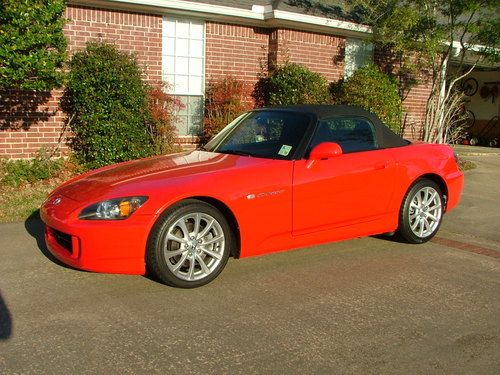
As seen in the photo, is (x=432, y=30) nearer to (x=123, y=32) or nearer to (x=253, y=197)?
(x=123, y=32)

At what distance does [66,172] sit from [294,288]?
588cm

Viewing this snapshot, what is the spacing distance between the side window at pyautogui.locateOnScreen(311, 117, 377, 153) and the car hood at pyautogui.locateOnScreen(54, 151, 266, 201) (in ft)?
2.38

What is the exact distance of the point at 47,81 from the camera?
8328mm

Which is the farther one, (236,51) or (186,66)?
(236,51)

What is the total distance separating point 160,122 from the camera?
9414 mm

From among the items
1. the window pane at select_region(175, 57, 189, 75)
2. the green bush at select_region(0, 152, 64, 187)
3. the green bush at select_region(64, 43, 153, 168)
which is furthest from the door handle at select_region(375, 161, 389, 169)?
the window pane at select_region(175, 57, 189, 75)

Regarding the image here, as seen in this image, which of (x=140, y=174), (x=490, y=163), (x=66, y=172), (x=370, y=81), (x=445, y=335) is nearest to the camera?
(x=445, y=335)

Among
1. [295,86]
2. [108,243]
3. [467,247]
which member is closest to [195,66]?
[295,86]

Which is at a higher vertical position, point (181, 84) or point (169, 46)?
point (169, 46)

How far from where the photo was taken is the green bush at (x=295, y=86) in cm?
1086

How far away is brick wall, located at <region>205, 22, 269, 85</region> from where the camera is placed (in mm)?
10992

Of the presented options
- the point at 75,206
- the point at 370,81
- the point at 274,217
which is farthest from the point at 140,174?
the point at 370,81

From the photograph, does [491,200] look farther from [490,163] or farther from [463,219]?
[490,163]

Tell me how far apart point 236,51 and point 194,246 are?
7.57 metres
